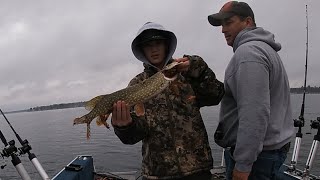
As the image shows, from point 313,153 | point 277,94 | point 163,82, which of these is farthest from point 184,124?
point 313,153

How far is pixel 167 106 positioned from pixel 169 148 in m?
0.49

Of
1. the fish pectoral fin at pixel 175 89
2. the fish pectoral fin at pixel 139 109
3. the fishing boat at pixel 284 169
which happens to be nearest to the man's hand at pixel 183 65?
the fish pectoral fin at pixel 175 89

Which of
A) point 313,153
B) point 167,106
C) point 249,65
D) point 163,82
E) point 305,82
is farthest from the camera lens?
point 305,82

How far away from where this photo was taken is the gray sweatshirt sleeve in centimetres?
334

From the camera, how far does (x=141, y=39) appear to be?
4.27 meters

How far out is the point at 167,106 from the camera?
400cm

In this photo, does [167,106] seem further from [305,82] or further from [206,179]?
[305,82]

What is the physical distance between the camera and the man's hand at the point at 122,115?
12.5 ft

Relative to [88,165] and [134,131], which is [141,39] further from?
[88,165]

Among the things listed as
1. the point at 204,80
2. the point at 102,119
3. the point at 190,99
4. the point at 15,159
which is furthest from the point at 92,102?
the point at 15,159

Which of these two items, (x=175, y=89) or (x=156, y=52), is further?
(x=156, y=52)

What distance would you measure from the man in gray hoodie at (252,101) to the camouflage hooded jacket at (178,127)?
27cm

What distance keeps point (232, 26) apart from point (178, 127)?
1.35 metres

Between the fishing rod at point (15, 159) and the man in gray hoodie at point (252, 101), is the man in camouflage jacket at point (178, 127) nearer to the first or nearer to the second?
the man in gray hoodie at point (252, 101)
